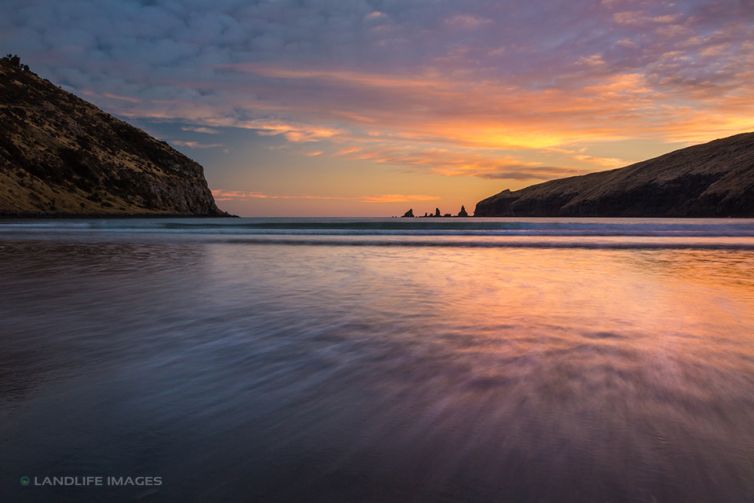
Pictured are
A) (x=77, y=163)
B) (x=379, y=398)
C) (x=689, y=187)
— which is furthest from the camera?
(x=689, y=187)

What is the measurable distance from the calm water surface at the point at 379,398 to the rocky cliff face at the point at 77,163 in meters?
92.3

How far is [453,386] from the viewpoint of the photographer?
13.0 ft

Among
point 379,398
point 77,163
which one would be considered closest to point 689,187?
point 77,163

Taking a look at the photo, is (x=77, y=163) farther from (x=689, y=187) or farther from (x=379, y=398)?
(x=689, y=187)

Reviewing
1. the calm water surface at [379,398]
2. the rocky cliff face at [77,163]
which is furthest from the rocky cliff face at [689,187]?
the calm water surface at [379,398]

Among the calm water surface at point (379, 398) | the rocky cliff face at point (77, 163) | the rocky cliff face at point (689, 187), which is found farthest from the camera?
the rocky cliff face at point (689, 187)

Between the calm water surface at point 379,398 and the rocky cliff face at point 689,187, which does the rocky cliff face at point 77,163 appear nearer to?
the calm water surface at point 379,398

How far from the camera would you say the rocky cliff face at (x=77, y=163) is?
91.6 metres

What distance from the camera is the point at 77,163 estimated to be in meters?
108

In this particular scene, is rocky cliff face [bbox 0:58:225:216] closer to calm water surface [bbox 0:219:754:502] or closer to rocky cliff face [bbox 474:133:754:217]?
calm water surface [bbox 0:219:754:502]

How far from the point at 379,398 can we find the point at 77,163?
124518mm

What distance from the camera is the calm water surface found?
2.50 metres

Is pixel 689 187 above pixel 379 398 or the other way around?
above

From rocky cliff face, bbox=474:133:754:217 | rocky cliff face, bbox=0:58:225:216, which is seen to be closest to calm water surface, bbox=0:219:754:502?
rocky cliff face, bbox=0:58:225:216
